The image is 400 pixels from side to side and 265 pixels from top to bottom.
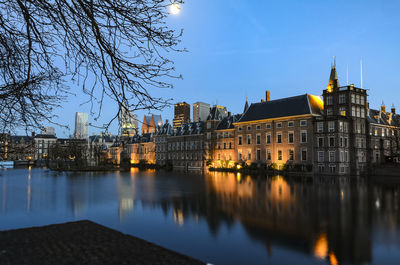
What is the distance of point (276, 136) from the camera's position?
60.0 metres

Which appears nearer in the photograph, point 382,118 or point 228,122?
point 382,118

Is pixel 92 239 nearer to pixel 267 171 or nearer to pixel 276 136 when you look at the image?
pixel 267 171

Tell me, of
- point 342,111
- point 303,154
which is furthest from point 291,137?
point 342,111

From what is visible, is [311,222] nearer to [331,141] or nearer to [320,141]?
[331,141]

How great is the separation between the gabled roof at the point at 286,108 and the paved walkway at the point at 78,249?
52.6 metres

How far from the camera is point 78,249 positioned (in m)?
7.02

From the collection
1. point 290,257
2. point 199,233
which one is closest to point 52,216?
point 199,233

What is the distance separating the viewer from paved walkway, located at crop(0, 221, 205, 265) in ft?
20.6

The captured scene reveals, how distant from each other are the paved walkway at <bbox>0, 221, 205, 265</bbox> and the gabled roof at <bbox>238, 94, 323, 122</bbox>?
52.6 m

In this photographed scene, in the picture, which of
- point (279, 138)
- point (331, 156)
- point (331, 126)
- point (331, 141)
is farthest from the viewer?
point (279, 138)

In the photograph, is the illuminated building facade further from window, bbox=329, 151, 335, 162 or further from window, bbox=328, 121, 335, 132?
window, bbox=329, 151, 335, 162

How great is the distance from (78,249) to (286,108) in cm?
5685

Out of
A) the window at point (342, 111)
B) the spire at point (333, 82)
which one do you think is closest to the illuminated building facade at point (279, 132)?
the spire at point (333, 82)

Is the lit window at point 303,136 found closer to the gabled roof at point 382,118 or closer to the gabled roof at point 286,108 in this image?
the gabled roof at point 286,108
